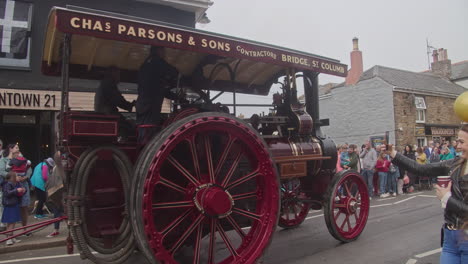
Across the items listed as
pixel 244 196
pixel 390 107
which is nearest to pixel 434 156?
pixel 390 107

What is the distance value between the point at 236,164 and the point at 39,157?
7.87 meters

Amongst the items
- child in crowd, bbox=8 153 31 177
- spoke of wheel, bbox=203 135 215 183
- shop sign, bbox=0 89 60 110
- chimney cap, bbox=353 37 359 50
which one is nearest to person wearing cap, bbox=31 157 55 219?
child in crowd, bbox=8 153 31 177

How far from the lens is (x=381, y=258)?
14.3 ft

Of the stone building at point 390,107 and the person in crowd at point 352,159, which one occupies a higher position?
the stone building at point 390,107

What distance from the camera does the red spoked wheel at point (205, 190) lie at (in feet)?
10.1

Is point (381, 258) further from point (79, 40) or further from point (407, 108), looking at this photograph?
point (407, 108)

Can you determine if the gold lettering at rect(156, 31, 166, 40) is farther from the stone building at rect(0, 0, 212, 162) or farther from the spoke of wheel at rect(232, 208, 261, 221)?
the stone building at rect(0, 0, 212, 162)

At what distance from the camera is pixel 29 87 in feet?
31.2

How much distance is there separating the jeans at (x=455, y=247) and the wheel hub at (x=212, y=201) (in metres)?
1.76

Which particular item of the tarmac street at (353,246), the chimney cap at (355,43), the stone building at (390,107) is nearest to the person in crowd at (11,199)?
the tarmac street at (353,246)

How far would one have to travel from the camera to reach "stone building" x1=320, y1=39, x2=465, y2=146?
2139cm

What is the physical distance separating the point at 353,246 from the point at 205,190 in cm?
248

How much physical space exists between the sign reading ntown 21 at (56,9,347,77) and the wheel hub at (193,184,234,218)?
1.27 metres

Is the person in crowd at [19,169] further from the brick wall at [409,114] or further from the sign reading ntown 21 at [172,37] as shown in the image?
the brick wall at [409,114]
